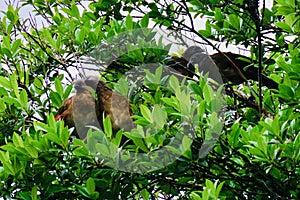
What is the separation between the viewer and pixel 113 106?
196 cm

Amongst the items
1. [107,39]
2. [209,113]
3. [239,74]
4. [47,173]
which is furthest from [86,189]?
[239,74]

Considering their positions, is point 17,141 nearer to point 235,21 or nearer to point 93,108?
point 93,108

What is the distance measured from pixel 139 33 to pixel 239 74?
19.9 inches

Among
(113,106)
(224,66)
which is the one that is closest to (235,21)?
(224,66)

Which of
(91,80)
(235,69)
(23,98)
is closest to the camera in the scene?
(23,98)

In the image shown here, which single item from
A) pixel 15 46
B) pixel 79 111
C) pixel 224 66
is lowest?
pixel 79 111

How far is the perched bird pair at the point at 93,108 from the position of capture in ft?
6.30

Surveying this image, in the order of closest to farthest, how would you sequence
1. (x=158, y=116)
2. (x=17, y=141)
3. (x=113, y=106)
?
1. (x=158, y=116)
2. (x=17, y=141)
3. (x=113, y=106)

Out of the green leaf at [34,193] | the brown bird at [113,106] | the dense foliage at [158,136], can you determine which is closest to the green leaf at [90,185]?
the dense foliage at [158,136]

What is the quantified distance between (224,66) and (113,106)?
22.1 inches

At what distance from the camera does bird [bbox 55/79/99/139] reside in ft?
6.50

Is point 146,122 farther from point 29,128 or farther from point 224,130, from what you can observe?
point 29,128

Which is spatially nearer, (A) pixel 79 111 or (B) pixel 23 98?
(B) pixel 23 98

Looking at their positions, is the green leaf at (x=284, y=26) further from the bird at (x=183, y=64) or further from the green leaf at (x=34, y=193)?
the green leaf at (x=34, y=193)
